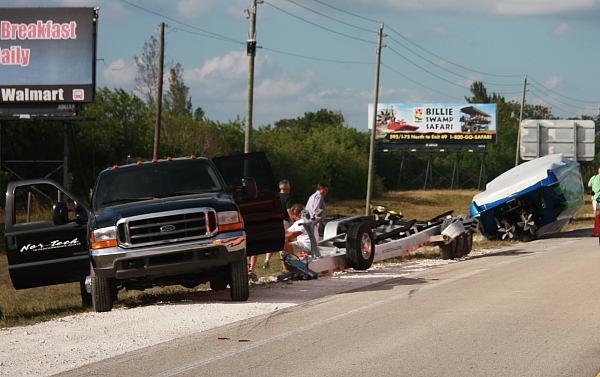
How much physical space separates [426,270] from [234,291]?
20.0 ft

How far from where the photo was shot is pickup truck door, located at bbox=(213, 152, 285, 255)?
16312mm

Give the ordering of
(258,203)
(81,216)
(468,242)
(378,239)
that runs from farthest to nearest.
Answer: (468,242) < (378,239) < (258,203) < (81,216)

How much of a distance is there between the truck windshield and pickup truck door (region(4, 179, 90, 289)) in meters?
0.47

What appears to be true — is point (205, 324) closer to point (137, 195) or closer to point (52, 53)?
point (137, 195)

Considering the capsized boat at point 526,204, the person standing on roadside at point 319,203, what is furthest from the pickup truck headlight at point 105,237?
the capsized boat at point 526,204

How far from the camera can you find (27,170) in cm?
4906

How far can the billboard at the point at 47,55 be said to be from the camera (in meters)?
40.1

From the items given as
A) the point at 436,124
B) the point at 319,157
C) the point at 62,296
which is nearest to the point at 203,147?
the point at 319,157

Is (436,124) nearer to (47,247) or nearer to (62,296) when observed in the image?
(62,296)

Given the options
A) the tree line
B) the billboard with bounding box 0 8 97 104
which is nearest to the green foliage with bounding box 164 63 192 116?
the tree line

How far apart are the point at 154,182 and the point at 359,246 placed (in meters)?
5.29

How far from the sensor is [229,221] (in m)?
14.4

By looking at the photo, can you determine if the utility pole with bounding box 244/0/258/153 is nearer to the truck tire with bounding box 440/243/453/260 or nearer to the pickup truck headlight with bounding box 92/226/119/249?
the truck tire with bounding box 440/243/453/260

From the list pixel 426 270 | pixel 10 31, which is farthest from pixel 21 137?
pixel 426 270
